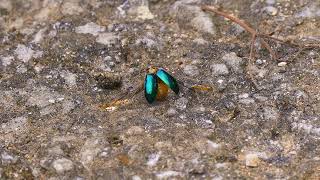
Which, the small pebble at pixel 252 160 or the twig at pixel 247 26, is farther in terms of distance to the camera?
the twig at pixel 247 26

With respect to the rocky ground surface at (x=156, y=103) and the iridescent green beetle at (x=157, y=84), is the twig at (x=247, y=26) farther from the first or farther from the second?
the iridescent green beetle at (x=157, y=84)

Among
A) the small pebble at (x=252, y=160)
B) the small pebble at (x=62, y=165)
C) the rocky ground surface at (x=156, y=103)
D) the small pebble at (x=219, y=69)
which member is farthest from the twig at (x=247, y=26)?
the small pebble at (x=62, y=165)

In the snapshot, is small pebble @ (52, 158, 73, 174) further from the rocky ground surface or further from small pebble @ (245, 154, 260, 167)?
small pebble @ (245, 154, 260, 167)

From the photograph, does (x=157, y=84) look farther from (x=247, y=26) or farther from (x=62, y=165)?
(x=247, y=26)

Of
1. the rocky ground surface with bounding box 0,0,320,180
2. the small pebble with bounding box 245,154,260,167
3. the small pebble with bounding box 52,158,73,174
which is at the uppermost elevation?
the rocky ground surface with bounding box 0,0,320,180

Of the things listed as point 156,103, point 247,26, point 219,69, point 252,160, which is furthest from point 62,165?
point 247,26

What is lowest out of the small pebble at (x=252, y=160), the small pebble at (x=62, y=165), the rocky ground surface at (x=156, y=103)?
the small pebble at (x=62, y=165)

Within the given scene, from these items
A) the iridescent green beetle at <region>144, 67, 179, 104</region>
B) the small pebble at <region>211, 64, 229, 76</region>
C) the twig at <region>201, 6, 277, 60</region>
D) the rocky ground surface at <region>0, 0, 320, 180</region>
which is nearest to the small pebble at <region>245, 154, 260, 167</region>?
the rocky ground surface at <region>0, 0, 320, 180</region>
